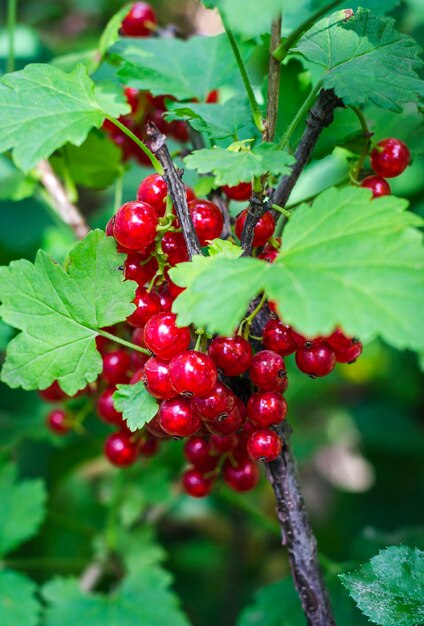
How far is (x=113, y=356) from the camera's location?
1174 mm

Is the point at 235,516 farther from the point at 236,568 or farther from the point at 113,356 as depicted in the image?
the point at 113,356

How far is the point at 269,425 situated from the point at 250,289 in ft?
0.91

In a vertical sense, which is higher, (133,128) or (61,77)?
(61,77)

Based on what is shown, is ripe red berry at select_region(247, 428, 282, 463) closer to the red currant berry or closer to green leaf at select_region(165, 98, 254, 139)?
the red currant berry

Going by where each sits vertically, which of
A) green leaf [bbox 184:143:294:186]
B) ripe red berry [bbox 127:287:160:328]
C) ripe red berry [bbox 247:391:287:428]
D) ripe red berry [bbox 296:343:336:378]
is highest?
green leaf [bbox 184:143:294:186]

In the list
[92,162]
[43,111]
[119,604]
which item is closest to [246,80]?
[43,111]

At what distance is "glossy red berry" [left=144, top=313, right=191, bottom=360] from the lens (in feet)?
2.90

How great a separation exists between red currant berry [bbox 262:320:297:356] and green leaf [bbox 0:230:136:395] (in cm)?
23

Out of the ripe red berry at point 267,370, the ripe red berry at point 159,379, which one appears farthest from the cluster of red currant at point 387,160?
the ripe red berry at point 159,379

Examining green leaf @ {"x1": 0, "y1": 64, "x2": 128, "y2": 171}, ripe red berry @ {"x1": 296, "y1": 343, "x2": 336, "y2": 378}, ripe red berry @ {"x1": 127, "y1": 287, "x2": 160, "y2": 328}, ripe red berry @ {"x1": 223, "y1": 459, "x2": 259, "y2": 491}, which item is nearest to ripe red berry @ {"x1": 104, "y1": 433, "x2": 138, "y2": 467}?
ripe red berry @ {"x1": 223, "y1": 459, "x2": 259, "y2": 491}

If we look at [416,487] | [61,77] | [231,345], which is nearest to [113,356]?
[231,345]

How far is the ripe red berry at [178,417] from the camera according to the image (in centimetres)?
90

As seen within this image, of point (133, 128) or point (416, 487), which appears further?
point (416, 487)

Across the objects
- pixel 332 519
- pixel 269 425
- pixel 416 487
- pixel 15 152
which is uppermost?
pixel 15 152
